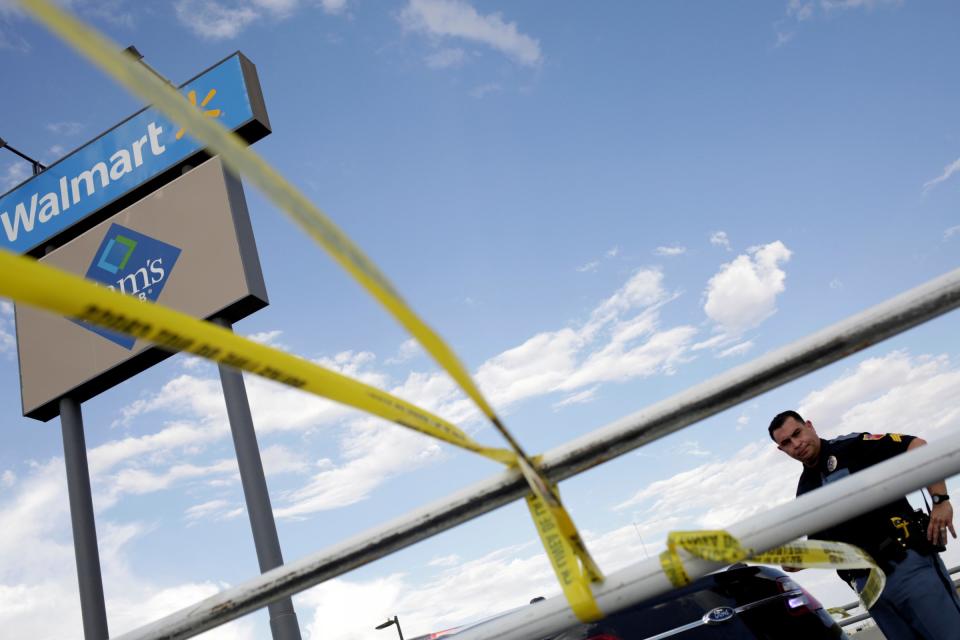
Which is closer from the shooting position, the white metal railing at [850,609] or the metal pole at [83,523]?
the metal pole at [83,523]

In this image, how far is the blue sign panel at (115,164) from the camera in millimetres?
7234

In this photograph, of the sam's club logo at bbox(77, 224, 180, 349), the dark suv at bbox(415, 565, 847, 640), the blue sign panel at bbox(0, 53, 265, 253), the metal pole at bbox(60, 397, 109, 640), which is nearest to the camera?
the dark suv at bbox(415, 565, 847, 640)

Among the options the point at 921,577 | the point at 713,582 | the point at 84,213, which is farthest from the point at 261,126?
the point at 921,577

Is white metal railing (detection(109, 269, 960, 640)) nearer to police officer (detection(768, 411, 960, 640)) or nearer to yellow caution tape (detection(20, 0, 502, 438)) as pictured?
yellow caution tape (detection(20, 0, 502, 438))

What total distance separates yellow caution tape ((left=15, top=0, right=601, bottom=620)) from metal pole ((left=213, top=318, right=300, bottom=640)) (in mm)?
4332

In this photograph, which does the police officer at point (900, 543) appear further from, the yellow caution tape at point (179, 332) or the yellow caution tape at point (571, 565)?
the yellow caution tape at point (179, 332)

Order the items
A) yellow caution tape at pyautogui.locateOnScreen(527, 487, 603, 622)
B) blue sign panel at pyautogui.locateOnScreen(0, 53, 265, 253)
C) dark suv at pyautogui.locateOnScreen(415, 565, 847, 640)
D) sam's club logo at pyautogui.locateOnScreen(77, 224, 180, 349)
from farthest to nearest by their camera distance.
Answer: blue sign panel at pyautogui.locateOnScreen(0, 53, 265, 253)
sam's club logo at pyautogui.locateOnScreen(77, 224, 180, 349)
dark suv at pyautogui.locateOnScreen(415, 565, 847, 640)
yellow caution tape at pyautogui.locateOnScreen(527, 487, 603, 622)

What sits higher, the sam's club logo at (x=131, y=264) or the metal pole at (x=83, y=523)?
the sam's club logo at (x=131, y=264)

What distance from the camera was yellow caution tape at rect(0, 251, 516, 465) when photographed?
85 cm

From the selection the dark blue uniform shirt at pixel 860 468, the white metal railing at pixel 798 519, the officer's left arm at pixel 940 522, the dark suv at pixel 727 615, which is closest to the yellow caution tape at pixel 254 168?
the white metal railing at pixel 798 519

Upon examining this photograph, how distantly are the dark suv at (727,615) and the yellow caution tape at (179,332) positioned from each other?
73.5 inches

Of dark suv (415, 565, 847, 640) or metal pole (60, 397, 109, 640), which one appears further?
metal pole (60, 397, 109, 640)

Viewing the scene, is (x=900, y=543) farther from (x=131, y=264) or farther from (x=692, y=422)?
(x=131, y=264)

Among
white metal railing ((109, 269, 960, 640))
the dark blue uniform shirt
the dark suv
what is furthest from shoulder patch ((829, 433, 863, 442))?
white metal railing ((109, 269, 960, 640))
